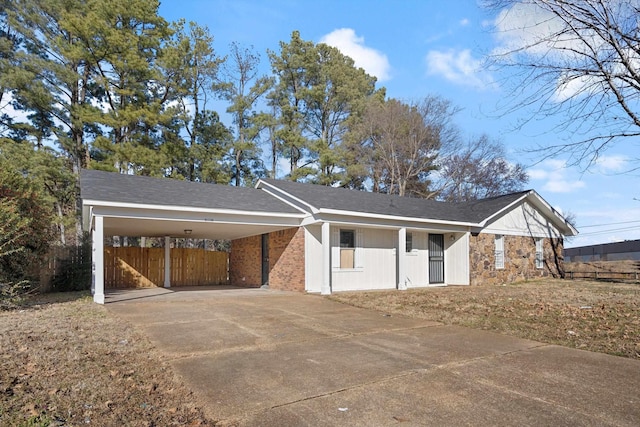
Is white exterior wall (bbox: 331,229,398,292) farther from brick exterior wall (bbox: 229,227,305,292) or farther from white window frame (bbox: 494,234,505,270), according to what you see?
white window frame (bbox: 494,234,505,270)

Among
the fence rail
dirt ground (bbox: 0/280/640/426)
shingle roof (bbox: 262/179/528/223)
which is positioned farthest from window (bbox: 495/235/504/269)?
dirt ground (bbox: 0/280/640/426)

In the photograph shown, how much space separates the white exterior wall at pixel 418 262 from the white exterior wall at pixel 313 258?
410 centimetres

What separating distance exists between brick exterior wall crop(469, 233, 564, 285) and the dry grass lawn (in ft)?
14.8

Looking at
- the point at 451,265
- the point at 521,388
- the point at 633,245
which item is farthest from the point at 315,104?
the point at 521,388

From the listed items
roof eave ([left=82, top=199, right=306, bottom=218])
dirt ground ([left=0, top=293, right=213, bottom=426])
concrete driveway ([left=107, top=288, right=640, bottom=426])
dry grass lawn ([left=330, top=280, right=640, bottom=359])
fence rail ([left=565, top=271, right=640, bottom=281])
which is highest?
roof eave ([left=82, top=199, right=306, bottom=218])

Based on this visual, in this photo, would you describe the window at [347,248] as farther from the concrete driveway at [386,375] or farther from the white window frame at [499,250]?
the white window frame at [499,250]

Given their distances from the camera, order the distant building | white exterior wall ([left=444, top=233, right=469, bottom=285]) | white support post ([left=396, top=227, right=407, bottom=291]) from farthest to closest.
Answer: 1. the distant building
2. white exterior wall ([left=444, top=233, right=469, bottom=285])
3. white support post ([left=396, top=227, right=407, bottom=291])

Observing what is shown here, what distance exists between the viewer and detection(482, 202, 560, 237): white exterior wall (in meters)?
17.7

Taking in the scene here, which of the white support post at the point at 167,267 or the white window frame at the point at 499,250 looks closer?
the white support post at the point at 167,267

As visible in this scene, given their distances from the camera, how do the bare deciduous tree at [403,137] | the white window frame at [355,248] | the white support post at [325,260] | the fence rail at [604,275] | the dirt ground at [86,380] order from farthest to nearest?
1. the bare deciduous tree at [403,137]
2. the fence rail at [604,275]
3. the white window frame at [355,248]
4. the white support post at [325,260]
5. the dirt ground at [86,380]

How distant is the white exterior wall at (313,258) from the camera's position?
522 inches

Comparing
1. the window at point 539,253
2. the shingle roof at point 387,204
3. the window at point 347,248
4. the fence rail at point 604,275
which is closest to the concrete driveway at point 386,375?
the window at point 347,248

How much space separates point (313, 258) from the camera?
13.5 metres

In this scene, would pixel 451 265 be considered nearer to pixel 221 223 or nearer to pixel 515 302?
pixel 515 302
